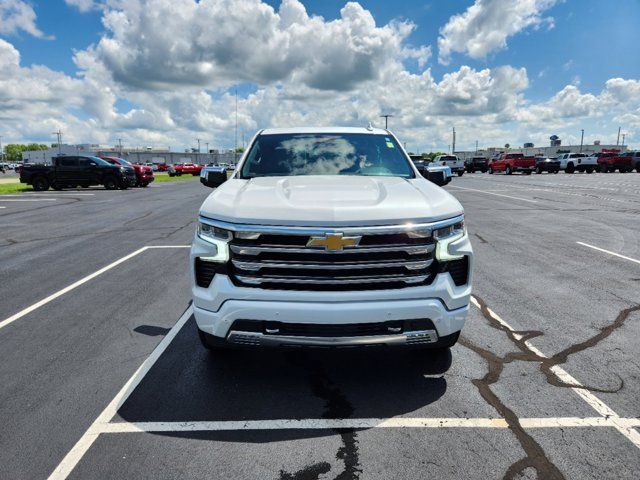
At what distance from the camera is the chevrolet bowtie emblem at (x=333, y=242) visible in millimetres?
2900

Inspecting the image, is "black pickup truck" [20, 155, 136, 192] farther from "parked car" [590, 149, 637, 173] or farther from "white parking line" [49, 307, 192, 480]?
"parked car" [590, 149, 637, 173]

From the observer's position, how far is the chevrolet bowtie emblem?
2900mm

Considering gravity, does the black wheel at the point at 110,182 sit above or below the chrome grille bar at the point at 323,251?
below

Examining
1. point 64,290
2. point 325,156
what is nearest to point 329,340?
point 325,156

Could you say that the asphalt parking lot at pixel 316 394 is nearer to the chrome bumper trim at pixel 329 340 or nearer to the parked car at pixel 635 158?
the chrome bumper trim at pixel 329 340

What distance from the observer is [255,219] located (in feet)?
9.72

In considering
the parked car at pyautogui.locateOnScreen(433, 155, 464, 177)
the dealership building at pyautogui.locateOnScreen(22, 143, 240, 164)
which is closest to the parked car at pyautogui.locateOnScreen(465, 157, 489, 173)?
the parked car at pyautogui.locateOnScreen(433, 155, 464, 177)

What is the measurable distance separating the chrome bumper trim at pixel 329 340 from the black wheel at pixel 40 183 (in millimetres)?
26686

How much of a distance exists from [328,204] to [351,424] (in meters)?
1.42

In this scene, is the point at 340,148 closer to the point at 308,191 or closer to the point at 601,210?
the point at 308,191

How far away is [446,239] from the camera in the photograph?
10.1 ft

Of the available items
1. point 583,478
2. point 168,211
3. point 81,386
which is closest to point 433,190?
point 583,478

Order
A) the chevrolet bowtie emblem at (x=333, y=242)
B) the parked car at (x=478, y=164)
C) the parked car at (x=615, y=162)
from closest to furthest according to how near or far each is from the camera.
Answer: the chevrolet bowtie emblem at (x=333, y=242), the parked car at (x=615, y=162), the parked car at (x=478, y=164)

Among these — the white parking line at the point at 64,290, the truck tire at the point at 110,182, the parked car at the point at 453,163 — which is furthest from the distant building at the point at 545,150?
the white parking line at the point at 64,290
